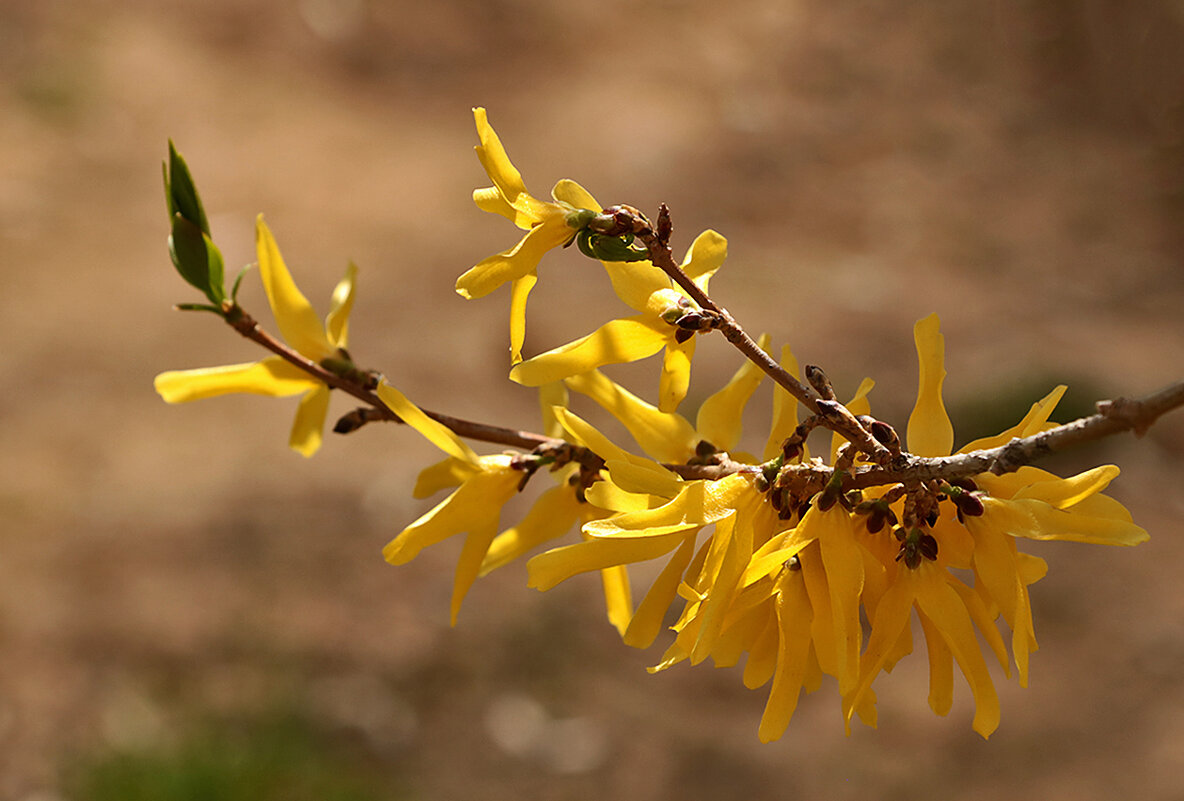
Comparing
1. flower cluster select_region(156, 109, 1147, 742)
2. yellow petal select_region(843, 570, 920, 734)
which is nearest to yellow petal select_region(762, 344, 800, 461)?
flower cluster select_region(156, 109, 1147, 742)

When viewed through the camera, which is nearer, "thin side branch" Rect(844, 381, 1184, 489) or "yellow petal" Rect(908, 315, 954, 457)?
"thin side branch" Rect(844, 381, 1184, 489)

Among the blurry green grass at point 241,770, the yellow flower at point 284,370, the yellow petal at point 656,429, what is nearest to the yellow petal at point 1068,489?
the yellow petal at point 656,429

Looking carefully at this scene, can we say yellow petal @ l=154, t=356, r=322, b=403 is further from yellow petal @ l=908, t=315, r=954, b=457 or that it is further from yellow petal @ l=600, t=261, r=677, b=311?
yellow petal @ l=908, t=315, r=954, b=457

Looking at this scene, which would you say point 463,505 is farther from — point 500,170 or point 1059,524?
point 1059,524

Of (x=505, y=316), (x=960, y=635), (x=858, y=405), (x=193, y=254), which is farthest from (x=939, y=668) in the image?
(x=505, y=316)

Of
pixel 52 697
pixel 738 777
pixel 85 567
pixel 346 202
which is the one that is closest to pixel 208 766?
pixel 52 697

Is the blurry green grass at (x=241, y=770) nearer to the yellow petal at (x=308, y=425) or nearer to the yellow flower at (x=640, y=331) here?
the yellow petal at (x=308, y=425)
